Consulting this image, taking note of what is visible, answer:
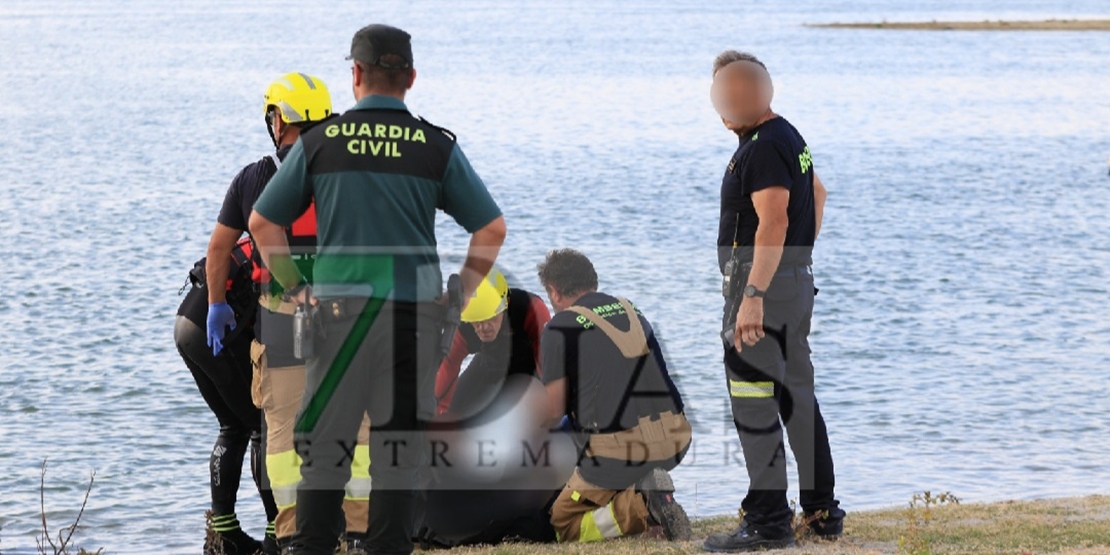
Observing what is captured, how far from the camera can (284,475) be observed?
5777 mm

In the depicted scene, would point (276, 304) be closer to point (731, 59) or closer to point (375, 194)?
point (375, 194)

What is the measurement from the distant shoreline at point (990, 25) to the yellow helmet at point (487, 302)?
82.4 meters

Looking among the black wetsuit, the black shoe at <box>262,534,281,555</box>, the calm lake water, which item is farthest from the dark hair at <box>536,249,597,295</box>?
the calm lake water

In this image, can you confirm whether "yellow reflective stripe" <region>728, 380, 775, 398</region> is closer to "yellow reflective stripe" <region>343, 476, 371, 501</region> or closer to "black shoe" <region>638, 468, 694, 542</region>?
"black shoe" <region>638, 468, 694, 542</region>

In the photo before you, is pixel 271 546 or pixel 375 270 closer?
pixel 375 270

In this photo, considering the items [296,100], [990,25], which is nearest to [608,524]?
[296,100]

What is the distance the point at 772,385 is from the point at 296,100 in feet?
7.29

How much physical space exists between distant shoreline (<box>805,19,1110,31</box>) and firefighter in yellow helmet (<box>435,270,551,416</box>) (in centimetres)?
8223

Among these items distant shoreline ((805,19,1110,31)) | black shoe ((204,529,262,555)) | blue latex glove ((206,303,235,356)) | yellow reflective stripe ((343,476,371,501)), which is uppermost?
distant shoreline ((805,19,1110,31))

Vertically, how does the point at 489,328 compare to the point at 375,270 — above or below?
below

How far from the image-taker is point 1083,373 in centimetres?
1354

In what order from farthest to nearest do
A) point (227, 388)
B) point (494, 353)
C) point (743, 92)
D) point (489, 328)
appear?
point (494, 353) → point (489, 328) → point (227, 388) → point (743, 92)

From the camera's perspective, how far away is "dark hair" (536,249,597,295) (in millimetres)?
6379

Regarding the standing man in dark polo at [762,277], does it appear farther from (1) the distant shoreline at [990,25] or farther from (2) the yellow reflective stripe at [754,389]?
(1) the distant shoreline at [990,25]
